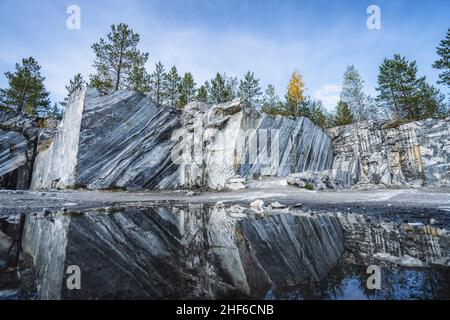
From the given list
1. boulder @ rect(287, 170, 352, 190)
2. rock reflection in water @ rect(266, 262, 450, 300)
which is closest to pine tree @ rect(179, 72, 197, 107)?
boulder @ rect(287, 170, 352, 190)

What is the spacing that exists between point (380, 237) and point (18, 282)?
5123 millimetres

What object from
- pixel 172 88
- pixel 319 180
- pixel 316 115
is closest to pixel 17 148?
pixel 172 88

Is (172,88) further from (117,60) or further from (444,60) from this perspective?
(444,60)

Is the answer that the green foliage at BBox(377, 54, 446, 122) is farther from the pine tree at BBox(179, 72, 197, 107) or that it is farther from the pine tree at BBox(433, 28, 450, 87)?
the pine tree at BBox(179, 72, 197, 107)

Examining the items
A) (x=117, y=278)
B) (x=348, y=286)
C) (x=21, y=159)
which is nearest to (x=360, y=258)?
(x=348, y=286)

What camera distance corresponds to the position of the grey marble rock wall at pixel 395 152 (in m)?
19.9

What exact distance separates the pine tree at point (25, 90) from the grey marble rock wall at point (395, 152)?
3638 centimetres

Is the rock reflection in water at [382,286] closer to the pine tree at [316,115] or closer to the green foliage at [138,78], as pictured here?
the green foliage at [138,78]

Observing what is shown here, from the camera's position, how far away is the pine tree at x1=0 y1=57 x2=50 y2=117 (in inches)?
1050

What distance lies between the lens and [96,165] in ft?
51.1

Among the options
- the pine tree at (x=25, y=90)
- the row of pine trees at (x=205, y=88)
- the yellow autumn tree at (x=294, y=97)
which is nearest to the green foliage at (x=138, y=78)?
the row of pine trees at (x=205, y=88)

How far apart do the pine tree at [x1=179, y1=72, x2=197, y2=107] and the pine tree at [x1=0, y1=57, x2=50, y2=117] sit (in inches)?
690

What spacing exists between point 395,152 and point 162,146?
74.1ft
